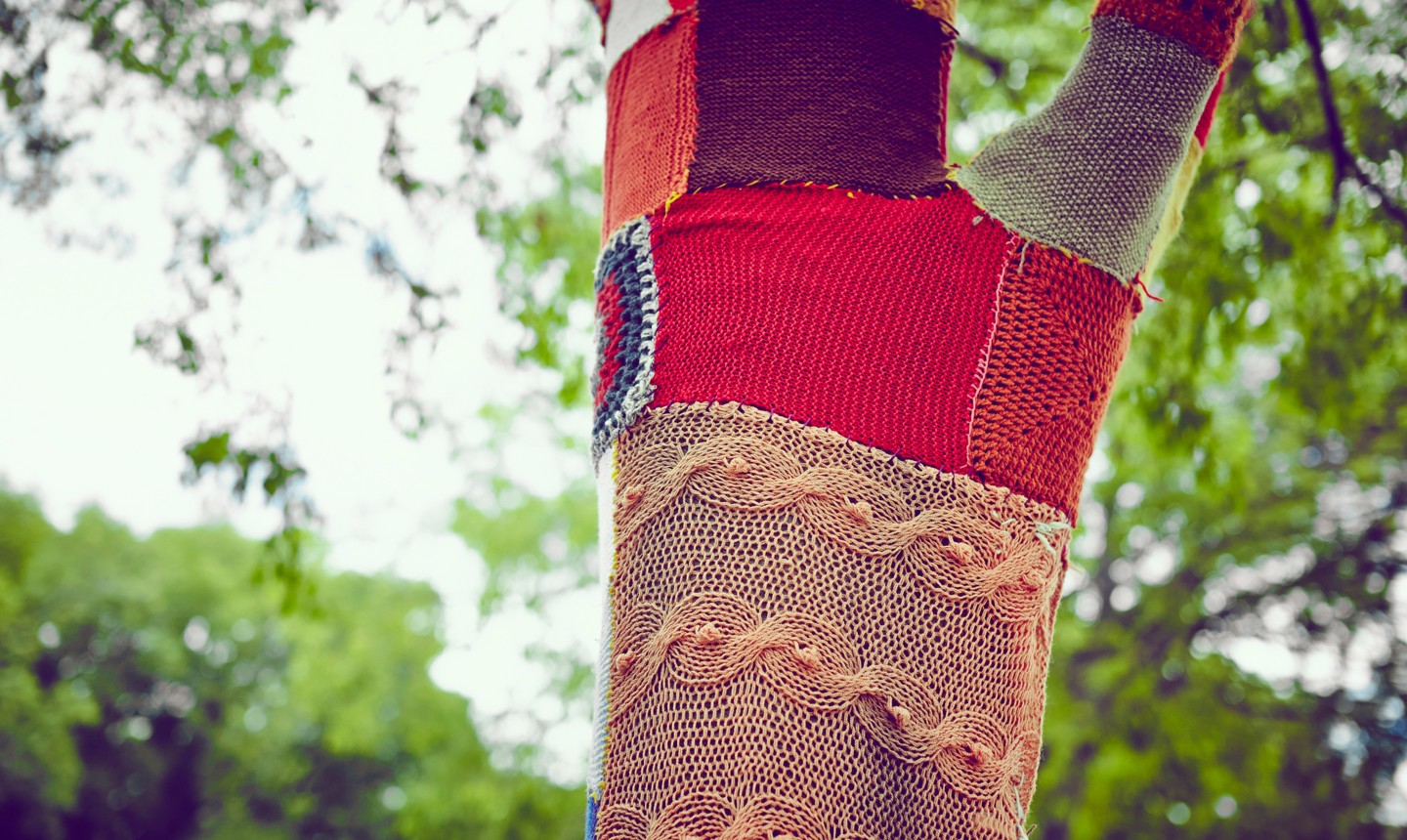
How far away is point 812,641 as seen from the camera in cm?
101

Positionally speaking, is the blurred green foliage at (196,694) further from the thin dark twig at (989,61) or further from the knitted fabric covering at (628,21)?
the knitted fabric covering at (628,21)

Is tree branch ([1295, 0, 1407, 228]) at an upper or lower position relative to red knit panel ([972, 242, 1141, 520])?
upper

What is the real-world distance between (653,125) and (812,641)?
26.4 inches

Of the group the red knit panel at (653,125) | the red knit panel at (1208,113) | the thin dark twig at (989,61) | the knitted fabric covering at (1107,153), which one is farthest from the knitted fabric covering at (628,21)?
the thin dark twig at (989,61)

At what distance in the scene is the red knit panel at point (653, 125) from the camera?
130 cm

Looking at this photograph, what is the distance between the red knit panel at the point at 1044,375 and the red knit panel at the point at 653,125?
39cm

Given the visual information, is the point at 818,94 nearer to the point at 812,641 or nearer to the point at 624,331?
the point at 624,331

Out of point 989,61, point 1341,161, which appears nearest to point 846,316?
point 1341,161

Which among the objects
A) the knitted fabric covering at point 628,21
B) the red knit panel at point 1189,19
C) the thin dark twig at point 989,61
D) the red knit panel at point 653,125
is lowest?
the red knit panel at point 653,125

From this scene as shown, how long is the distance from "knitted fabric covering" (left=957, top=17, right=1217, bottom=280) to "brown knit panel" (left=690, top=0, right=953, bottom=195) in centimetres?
11

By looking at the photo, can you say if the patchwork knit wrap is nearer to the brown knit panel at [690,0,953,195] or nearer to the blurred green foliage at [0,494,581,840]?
the brown knit panel at [690,0,953,195]

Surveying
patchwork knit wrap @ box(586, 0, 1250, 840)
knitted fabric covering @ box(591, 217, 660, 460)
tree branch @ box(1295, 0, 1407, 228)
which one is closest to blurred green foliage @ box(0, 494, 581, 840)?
tree branch @ box(1295, 0, 1407, 228)

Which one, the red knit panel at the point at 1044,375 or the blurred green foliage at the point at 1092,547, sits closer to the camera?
the red knit panel at the point at 1044,375

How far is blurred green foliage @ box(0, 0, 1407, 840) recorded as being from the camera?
9.78 ft
